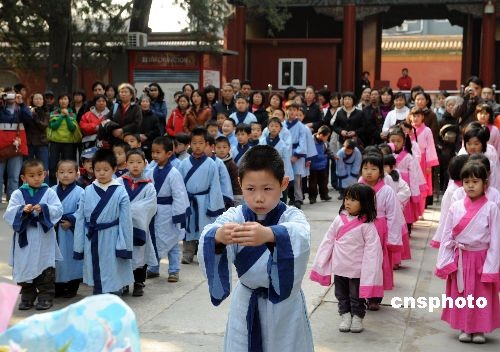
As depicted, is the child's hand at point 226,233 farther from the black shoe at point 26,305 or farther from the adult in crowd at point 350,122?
the adult in crowd at point 350,122

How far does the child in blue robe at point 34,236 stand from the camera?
680 cm

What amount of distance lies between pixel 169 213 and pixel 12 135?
15.2ft

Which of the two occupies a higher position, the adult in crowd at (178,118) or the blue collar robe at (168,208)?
the adult in crowd at (178,118)

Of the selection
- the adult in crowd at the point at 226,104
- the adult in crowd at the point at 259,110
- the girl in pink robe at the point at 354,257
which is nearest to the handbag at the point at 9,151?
the adult in crowd at the point at 226,104

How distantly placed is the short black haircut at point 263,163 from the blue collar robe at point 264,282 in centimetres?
21

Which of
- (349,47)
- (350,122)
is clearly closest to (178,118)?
(350,122)

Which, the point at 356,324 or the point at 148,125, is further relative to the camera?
the point at 148,125

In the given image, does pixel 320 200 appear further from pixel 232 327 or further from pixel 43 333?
pixel 43 333

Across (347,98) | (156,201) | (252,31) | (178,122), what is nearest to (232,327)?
(156,201)

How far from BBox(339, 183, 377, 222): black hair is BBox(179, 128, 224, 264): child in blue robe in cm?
255

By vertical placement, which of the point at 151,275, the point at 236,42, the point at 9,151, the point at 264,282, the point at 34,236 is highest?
the point at 236,42

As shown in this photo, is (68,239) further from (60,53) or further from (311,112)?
(60,53)

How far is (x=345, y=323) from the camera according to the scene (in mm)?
6176

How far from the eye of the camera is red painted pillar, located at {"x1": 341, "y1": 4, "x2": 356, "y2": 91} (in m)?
23.6
